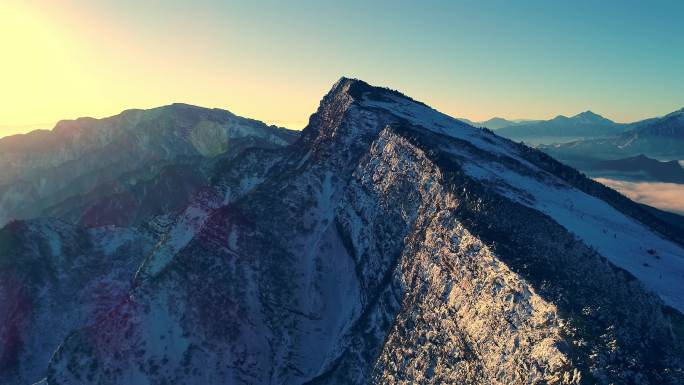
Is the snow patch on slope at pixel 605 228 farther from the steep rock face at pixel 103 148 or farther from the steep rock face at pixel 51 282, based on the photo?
the steep rock face at pixel 103 148

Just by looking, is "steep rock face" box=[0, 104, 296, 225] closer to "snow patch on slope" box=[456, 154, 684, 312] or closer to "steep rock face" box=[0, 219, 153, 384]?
"steep rock face" box=[0, 219, 153, 384]

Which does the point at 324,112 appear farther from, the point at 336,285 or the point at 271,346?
the point at 271,346

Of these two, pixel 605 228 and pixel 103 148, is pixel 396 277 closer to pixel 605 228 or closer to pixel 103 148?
pixel 605 228

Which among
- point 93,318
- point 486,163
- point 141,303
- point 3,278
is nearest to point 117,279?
point 93,318

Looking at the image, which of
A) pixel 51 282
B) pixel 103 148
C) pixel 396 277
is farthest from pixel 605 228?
pixel 103 148

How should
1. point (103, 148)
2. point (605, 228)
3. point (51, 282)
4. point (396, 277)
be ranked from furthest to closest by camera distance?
point (103, 148) < point (51, 282) < point (396, 277) < point (605, 228)

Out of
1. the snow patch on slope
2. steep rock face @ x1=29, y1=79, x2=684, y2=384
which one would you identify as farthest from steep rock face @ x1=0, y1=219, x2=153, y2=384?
the snow patch on slope
